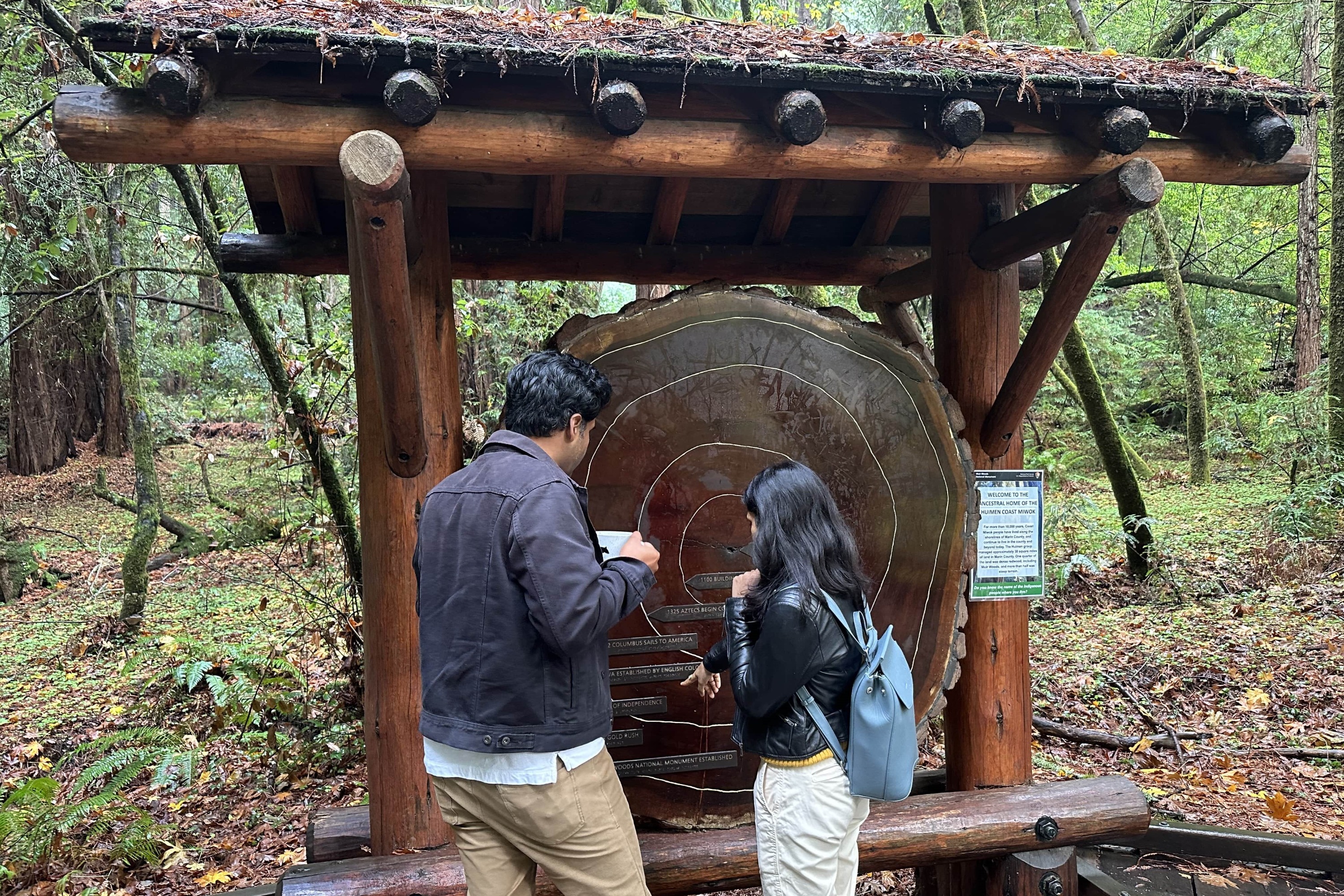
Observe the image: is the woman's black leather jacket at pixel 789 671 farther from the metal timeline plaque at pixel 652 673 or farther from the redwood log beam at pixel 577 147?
the redwood log beam at pixel 577 147

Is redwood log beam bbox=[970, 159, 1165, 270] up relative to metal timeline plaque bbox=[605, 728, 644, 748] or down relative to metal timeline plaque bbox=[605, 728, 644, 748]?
up

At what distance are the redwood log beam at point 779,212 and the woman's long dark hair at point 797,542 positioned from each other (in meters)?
1.56

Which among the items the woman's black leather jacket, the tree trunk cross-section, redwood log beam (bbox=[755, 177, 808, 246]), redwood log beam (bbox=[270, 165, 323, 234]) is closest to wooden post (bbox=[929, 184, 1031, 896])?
the tree trunk cross-section

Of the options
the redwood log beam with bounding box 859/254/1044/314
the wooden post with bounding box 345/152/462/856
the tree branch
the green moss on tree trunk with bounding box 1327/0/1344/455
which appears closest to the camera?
the wooden post with bounding box 345/152/462/856

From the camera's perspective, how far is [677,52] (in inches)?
A: 92.4

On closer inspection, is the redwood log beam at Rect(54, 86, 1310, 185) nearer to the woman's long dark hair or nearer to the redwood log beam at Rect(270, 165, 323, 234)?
the redwood log beam at Rect(270, 165, 323, 234)

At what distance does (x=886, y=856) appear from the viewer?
3.09 metres

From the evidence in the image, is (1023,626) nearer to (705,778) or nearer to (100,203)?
(705,778)

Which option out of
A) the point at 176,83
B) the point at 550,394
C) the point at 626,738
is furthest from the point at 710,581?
the point at 176,83

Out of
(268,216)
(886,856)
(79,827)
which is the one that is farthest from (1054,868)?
(79,827)

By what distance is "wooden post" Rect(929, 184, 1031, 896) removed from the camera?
3469 mm

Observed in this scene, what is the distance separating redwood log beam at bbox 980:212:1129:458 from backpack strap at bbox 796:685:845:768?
149 centimetres

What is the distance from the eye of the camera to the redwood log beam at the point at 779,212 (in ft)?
11.6

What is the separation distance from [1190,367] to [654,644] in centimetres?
1024
